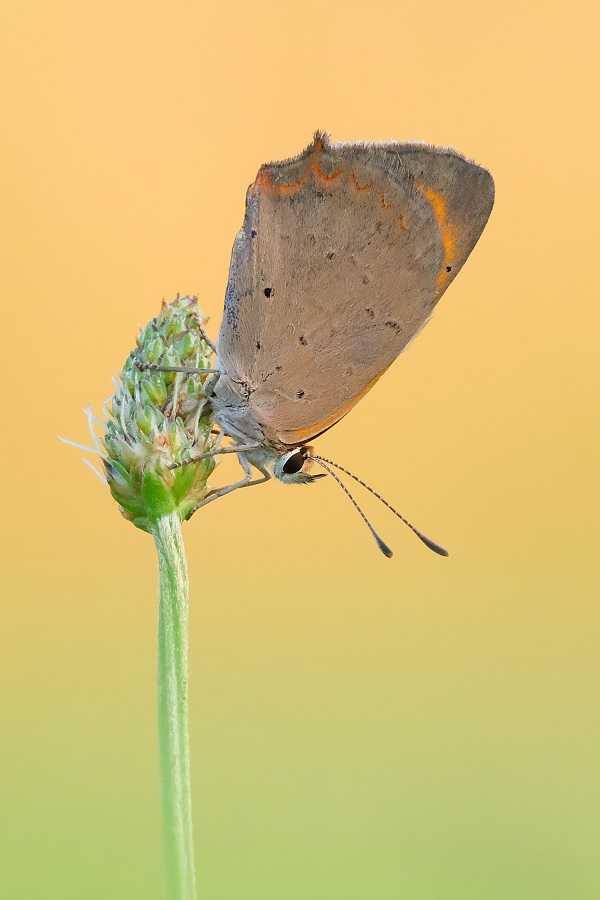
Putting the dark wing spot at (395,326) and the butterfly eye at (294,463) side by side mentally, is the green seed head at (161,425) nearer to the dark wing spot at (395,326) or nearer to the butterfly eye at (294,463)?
the butterfly eye at (294,463)

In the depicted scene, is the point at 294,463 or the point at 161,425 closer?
the point at 161,425

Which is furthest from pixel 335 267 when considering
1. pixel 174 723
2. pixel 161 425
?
pixel 174 723

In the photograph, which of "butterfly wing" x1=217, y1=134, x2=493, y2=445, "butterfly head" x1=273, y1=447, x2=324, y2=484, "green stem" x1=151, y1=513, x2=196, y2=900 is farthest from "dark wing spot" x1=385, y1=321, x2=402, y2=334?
"green stem" x1=151, y1=513, x2=196, y2=900

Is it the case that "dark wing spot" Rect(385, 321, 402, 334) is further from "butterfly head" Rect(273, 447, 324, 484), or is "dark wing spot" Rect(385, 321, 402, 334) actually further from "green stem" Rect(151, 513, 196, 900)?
"green stem" Rect(151, 513, 196, 900)

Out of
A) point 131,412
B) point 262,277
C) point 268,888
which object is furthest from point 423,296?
point 268,888

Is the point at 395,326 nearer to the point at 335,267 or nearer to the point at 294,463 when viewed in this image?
the point at 335,267

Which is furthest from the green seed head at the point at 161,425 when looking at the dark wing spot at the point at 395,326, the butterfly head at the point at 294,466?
the dark wing spot at the point at 395,326
